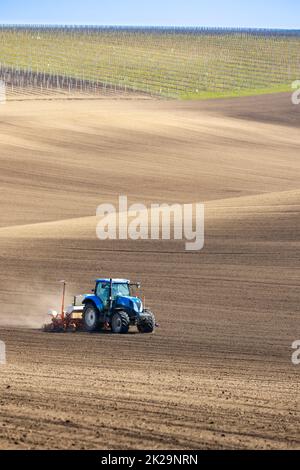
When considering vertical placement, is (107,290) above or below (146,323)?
above

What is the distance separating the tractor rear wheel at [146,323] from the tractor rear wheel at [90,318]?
3.37ft

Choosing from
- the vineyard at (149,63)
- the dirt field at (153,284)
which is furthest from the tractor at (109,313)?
the vineyard at (149,63)

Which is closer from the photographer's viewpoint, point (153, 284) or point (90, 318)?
point (90, 318)

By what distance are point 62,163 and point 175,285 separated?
3064 centimetres

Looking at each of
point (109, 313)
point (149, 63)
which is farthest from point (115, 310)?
point (149, 63)

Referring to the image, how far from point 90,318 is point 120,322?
0.91 m

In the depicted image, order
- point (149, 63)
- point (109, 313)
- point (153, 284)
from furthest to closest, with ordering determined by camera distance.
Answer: point (149, 63) → point (153, 284) → point (109, 313)

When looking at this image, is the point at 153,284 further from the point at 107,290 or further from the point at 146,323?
the point at 146,323

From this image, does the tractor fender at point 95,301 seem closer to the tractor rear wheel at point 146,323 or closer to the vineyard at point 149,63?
the tractor rear wheel at point 146,323

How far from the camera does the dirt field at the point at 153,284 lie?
43.8ft

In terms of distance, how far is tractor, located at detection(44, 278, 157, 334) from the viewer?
23297mm

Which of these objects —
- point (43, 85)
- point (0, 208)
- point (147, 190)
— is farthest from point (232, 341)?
point (43, 85)

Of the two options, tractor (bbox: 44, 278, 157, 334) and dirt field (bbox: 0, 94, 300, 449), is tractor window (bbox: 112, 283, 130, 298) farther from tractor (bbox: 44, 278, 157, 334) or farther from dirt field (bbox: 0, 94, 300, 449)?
dirt field (bbox: 0, 94, 300, 449)

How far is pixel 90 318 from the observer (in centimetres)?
2392
